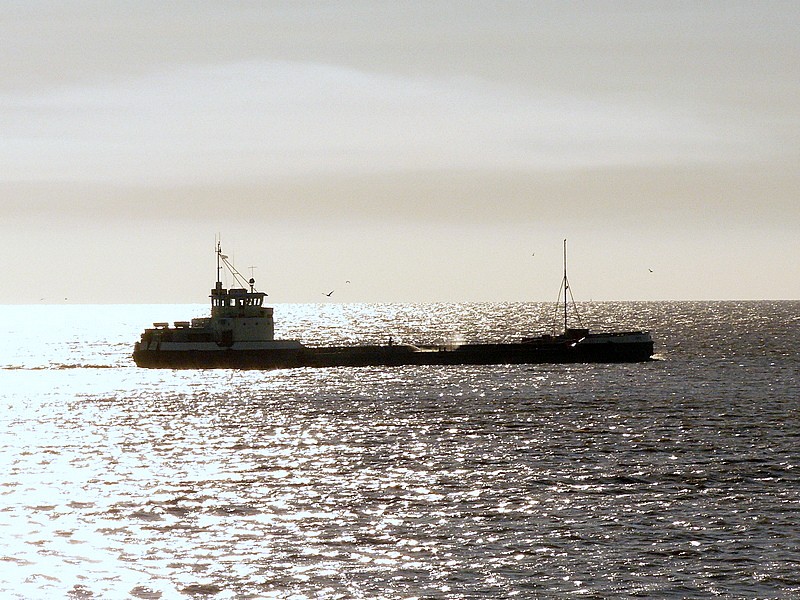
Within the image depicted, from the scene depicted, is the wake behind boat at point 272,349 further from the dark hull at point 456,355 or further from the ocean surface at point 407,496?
the ocean surface at point 407,496

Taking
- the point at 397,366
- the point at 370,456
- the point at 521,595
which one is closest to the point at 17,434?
the point at 370,456

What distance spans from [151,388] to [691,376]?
55.2 meters

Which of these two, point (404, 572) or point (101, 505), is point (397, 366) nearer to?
point (101, 505)

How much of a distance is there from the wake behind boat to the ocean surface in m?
25.8

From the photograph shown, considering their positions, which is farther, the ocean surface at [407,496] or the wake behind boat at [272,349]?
the wake behind boat at [272,349]

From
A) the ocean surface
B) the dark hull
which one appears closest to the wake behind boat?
the dark hull

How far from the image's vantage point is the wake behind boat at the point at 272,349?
115312mm

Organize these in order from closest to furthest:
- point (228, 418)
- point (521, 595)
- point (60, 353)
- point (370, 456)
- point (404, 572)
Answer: point (521, 595) → point (404, 572) → point (370, 456) → point (228, 418) → point (60, 353)

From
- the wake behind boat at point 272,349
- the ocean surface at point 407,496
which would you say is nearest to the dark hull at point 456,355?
the wake behind boat at point 272,349

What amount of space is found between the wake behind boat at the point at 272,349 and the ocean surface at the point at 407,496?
25.8 m

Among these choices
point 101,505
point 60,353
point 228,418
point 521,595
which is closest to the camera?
point 521,595

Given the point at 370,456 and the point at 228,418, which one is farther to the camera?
the point at 228,418

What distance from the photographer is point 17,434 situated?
6862 centimetres

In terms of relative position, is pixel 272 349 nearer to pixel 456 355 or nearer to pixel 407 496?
pixel 456 355
